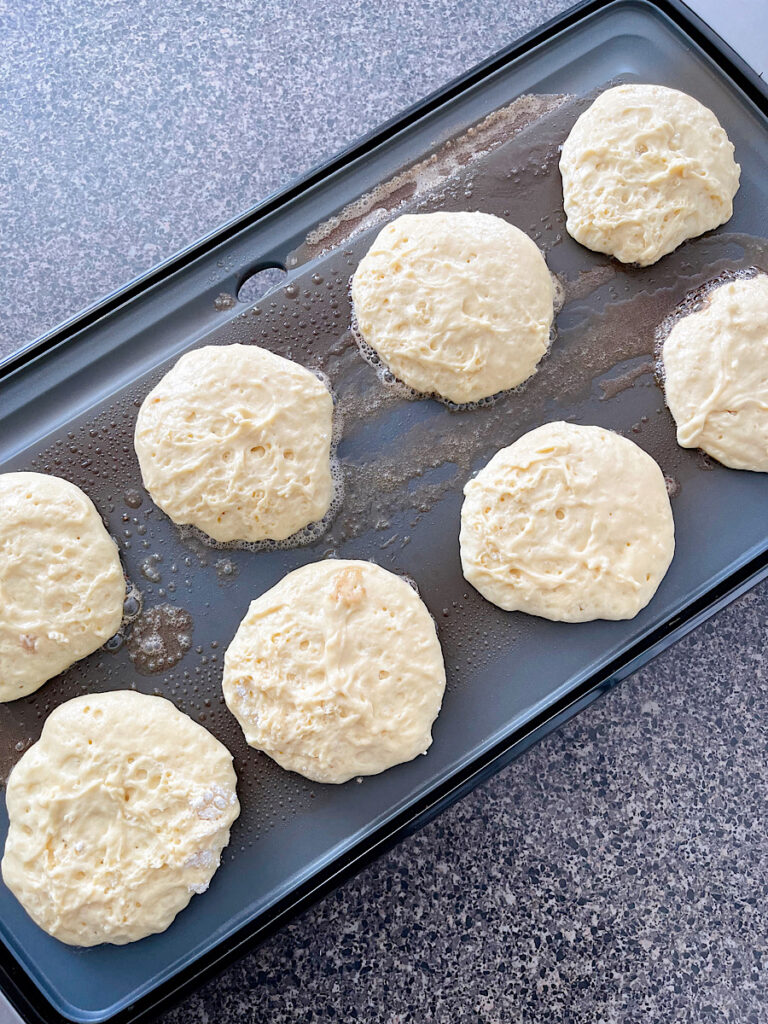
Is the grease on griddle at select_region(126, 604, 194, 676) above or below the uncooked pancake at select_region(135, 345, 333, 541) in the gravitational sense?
below

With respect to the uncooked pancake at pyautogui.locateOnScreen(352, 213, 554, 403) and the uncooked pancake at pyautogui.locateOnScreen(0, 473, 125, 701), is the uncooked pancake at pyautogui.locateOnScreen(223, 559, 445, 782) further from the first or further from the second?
the uncooked pancake at pyautogui.locateOnScreen(352, 213, 554, 403)

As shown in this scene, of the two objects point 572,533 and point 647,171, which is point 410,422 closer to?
point 572,533

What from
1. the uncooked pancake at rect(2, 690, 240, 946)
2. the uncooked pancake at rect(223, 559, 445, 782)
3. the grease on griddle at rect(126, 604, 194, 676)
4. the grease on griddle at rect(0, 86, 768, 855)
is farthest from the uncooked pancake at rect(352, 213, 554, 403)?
the uncooked pancake at rect(2, 690, 240, 946)

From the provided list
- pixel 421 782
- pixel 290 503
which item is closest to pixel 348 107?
pixel 290 503

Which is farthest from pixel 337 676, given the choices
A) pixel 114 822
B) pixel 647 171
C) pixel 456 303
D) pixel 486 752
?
pixel 647 171

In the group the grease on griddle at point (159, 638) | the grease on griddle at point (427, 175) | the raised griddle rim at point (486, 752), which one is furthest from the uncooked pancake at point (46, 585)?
the grease on griddle at point (427, 175)

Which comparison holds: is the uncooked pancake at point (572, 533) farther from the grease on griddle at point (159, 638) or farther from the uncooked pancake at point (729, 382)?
the grease on griddle at point (159, 638)
